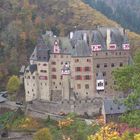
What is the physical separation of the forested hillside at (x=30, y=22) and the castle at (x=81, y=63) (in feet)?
40.3

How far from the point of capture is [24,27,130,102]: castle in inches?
2608

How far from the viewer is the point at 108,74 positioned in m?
67.0

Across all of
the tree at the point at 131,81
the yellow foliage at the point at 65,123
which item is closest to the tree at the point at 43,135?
the yellow foliage at the point at 65,123

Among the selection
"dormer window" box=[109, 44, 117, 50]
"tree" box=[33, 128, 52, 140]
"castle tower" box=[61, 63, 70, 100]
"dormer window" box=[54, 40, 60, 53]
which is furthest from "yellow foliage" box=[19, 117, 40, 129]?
"dormer window" box=[109, 44, 117, 50]

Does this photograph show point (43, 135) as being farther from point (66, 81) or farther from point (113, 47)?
point (113, 47)

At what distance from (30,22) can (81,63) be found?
2643 cm

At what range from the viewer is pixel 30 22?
9031 cm

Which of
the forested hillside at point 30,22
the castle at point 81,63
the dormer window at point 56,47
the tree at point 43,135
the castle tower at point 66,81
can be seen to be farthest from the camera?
the forested hillside at point 30,22

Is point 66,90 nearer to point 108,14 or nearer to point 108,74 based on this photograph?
point 108,74

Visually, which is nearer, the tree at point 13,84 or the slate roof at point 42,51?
the slate roof at point 42,51

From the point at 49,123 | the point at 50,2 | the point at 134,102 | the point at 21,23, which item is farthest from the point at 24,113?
the point at 50,2

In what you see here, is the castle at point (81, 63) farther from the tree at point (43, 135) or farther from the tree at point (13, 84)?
the tree at point (43, 135)

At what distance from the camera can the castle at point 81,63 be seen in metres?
66.2

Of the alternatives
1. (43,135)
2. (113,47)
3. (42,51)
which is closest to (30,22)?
(42,51)
